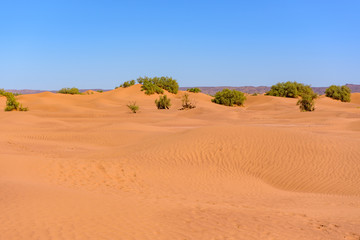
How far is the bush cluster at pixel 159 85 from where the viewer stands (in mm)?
55384

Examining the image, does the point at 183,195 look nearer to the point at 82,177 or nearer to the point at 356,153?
the point at 82,177

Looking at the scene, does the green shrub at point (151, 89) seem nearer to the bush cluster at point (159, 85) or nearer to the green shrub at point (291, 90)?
the bush cluster at point (159, 85)

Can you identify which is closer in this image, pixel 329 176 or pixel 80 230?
pixel 80 230

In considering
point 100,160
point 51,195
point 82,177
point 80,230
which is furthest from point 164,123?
point 80,230

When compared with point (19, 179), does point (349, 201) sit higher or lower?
lower

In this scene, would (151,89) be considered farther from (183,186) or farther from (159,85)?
(183,186)

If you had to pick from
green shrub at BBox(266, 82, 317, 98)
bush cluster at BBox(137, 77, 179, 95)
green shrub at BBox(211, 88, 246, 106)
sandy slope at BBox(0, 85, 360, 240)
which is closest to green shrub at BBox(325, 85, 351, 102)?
green shrub at BBox(266, 82, 317, 98)

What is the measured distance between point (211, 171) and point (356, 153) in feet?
16.9

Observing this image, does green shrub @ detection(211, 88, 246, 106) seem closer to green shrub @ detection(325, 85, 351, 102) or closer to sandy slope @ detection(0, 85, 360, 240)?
green shrub @ detection(325, 85, 351, 102)

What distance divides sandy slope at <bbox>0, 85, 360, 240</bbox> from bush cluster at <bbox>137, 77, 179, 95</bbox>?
35.4 meters

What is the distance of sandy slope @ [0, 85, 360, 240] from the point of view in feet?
18.5

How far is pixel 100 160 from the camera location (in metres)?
12.1

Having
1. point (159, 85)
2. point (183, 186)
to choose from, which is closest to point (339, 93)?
point (159, 85)

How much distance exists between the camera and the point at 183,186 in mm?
10086
